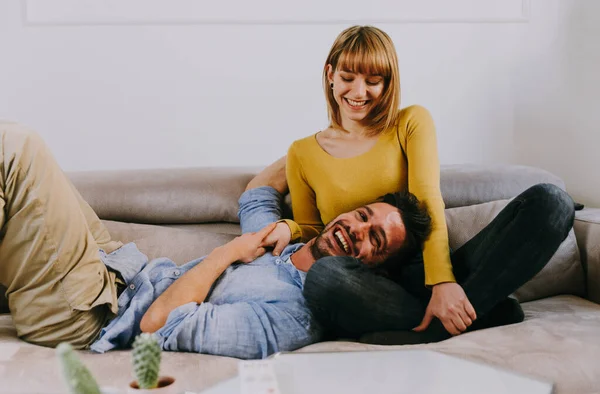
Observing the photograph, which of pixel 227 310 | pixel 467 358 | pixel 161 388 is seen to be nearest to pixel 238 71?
pixel 227 310

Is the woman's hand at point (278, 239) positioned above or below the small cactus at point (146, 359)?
below

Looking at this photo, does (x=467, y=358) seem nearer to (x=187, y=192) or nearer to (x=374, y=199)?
(x=374, y=199)

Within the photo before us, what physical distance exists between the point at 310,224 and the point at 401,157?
33cm

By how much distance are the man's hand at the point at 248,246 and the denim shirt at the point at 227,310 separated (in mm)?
19

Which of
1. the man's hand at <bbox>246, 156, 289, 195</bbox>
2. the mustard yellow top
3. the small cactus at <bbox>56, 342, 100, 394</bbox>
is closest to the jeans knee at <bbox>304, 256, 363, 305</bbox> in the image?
the mustard yellow top

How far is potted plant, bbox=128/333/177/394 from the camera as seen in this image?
73 cm

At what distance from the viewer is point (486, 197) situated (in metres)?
1.94

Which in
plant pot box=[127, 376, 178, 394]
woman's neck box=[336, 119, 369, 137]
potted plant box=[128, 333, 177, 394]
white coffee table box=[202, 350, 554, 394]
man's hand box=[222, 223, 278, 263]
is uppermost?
woman's neck box=[336, 119, 369, 137]

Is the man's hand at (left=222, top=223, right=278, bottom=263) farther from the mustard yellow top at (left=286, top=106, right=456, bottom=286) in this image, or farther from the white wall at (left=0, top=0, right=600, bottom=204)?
the white wall at (left=0, top=0, right=600, bottom=204)

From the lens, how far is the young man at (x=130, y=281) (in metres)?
1.35

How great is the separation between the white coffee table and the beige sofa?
0.16 meters

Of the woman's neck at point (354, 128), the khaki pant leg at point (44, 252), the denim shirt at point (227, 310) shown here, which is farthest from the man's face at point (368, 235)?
the khaki pant leg at point (44, 252)

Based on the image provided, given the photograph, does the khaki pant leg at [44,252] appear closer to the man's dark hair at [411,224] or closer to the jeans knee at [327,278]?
the jeans knee at [327,278]

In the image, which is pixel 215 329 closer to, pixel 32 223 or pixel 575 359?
pixel 32 223
